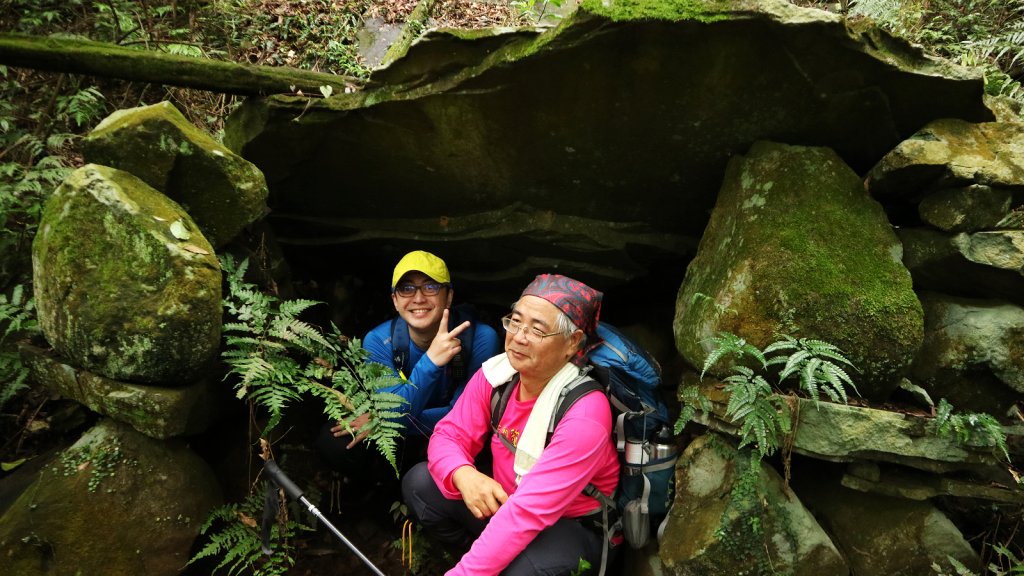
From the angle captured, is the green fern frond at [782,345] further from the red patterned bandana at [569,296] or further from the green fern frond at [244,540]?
the green fern frond at [244,540]

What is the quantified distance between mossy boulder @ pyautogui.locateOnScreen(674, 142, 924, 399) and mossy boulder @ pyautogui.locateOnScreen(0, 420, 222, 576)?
4089 mm

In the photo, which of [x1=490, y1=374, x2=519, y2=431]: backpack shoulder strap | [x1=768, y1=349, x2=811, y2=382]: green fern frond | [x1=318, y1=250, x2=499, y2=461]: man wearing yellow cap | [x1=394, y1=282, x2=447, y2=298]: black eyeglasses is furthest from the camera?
[x1=394, y1=282, x2=447, y2=298]: black eyeglasses

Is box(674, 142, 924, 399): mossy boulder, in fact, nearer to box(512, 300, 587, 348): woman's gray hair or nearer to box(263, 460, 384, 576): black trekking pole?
box(512, 300, 587, 348): woman's gray hair

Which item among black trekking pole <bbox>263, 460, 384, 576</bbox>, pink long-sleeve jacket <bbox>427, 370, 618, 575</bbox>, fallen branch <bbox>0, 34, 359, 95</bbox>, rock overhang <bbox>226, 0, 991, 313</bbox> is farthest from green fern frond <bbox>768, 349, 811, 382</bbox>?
fallen branch <bbox>0, 34, 359, 95</bbox>

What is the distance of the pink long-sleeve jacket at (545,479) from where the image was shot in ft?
11.1

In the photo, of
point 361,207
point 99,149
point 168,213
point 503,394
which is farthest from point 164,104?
point 503,394

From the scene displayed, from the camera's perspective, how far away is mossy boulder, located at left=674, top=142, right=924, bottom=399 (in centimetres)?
363

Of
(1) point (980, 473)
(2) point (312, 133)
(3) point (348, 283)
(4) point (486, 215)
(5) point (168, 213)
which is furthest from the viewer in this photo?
Answer: (3) point (348, 283)

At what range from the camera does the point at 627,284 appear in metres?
6.14

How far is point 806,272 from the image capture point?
379 centimetres

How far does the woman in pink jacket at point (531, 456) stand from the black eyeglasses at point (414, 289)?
106 centimetres

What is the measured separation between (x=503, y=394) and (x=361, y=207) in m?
3.06

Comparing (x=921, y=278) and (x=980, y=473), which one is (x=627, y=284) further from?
(x=980, y=473)

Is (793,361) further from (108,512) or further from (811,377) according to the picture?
(108,512)
